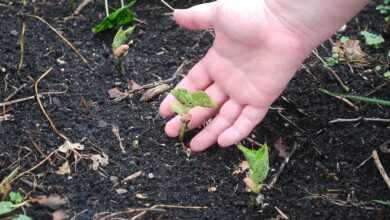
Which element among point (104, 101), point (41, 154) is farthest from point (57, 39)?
point (41, 154)

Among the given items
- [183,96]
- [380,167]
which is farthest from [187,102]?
[380,167]

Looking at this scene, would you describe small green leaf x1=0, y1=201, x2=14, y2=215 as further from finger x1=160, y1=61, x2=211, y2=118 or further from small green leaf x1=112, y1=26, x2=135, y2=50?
small green leaf x1=112, y1=26, x2=135, y2=50

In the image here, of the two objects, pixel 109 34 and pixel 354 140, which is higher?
pixel 109 34

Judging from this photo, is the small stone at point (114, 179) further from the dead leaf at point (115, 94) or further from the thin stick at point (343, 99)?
the thin stick at point (343, 99)

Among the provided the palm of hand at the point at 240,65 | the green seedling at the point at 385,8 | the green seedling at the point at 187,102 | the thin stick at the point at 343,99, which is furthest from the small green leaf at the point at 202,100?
the green seedling at the point at 385,8

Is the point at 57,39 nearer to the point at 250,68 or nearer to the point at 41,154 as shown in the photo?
the point at 41,154

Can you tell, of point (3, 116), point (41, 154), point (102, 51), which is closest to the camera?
point (41, 154)
